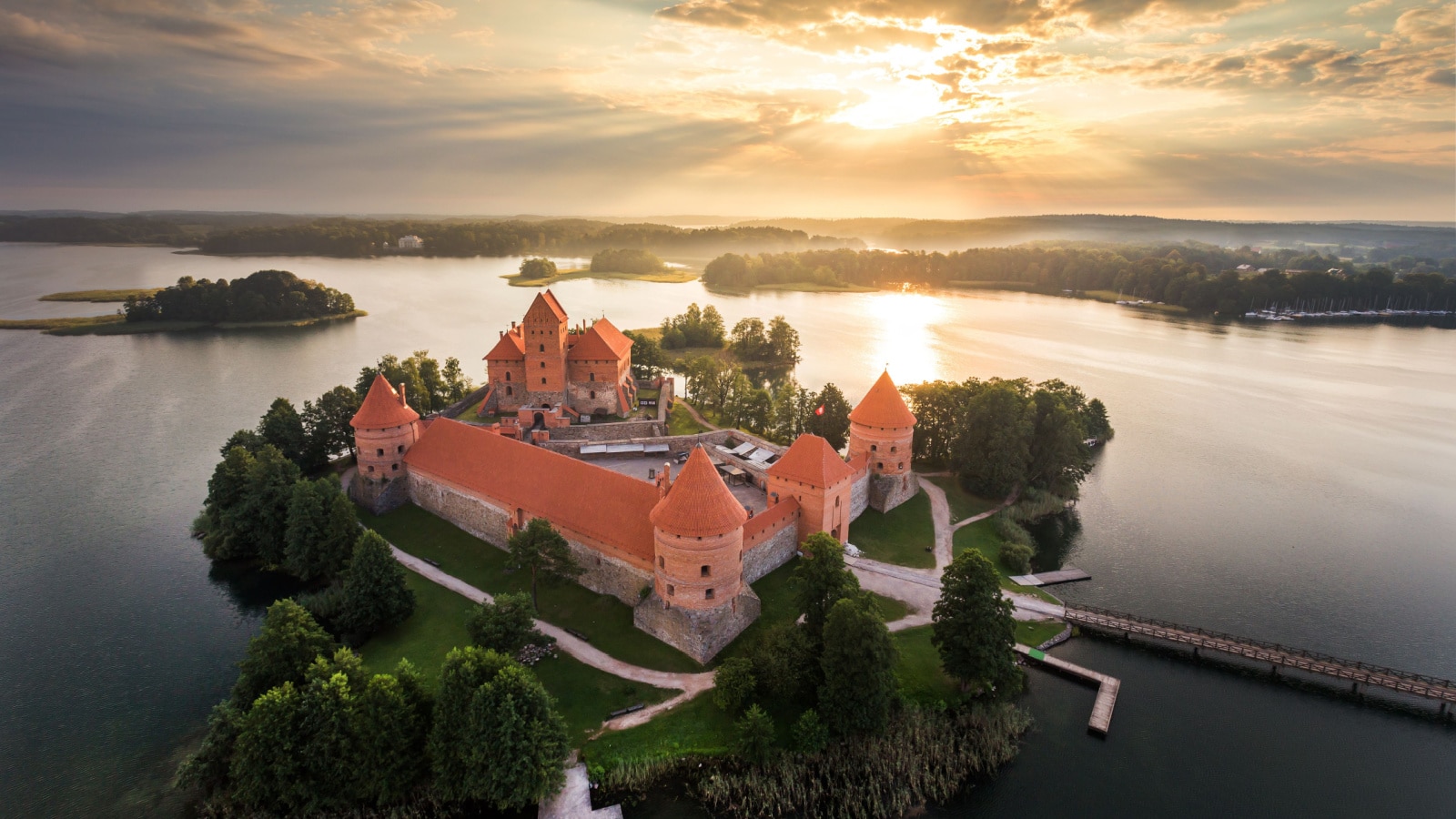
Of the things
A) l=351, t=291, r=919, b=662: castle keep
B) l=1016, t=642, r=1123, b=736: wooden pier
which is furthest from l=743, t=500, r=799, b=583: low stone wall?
l=1016, t=642, r=1123, b=736: wooden pier

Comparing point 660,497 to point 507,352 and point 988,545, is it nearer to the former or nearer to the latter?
point 988,545

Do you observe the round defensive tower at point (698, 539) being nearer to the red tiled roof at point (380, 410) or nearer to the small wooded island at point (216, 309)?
the red tiled roof at point (380, 410)

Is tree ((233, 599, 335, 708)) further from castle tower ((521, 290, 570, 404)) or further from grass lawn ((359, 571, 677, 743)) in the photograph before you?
castle tower ((521, 290, 570, 404))

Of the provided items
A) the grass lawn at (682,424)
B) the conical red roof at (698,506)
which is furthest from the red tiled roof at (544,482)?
the grass lawn at (682,424)

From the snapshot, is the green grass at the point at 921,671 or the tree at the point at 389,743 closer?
the tree at the point at 389,743

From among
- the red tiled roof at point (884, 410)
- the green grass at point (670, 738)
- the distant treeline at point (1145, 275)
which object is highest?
the distant treeline at point (1145, 275)

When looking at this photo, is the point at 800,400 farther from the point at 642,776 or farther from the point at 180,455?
the point at 180,455
